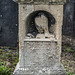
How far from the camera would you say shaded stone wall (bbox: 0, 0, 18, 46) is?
7410 millimetres

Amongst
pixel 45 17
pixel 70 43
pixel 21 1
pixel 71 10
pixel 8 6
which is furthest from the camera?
pixel 71 10

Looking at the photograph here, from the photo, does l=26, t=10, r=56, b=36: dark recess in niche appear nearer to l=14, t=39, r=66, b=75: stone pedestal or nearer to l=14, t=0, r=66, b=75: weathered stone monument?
l=14, t=0, r=66, b=75: weathered stone monument

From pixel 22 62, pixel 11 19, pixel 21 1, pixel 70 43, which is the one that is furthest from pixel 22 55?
pixel 70 43

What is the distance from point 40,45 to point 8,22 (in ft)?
12.5

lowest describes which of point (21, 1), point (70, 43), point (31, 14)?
point (70, 43)

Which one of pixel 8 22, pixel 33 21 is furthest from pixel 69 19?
pixel 33 21

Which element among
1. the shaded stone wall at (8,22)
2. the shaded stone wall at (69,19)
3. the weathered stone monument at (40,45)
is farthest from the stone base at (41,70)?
the shaded stone wall at (69,19)

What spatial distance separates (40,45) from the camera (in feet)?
13.3

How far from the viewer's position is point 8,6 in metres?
7.43

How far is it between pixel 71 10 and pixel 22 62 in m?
5.95

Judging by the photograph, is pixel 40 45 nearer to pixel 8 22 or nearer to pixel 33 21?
pixel 33 21

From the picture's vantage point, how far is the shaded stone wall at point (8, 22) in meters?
7.41

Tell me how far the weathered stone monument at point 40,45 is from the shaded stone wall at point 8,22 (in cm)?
344

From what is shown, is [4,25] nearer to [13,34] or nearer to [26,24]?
[13,34]
